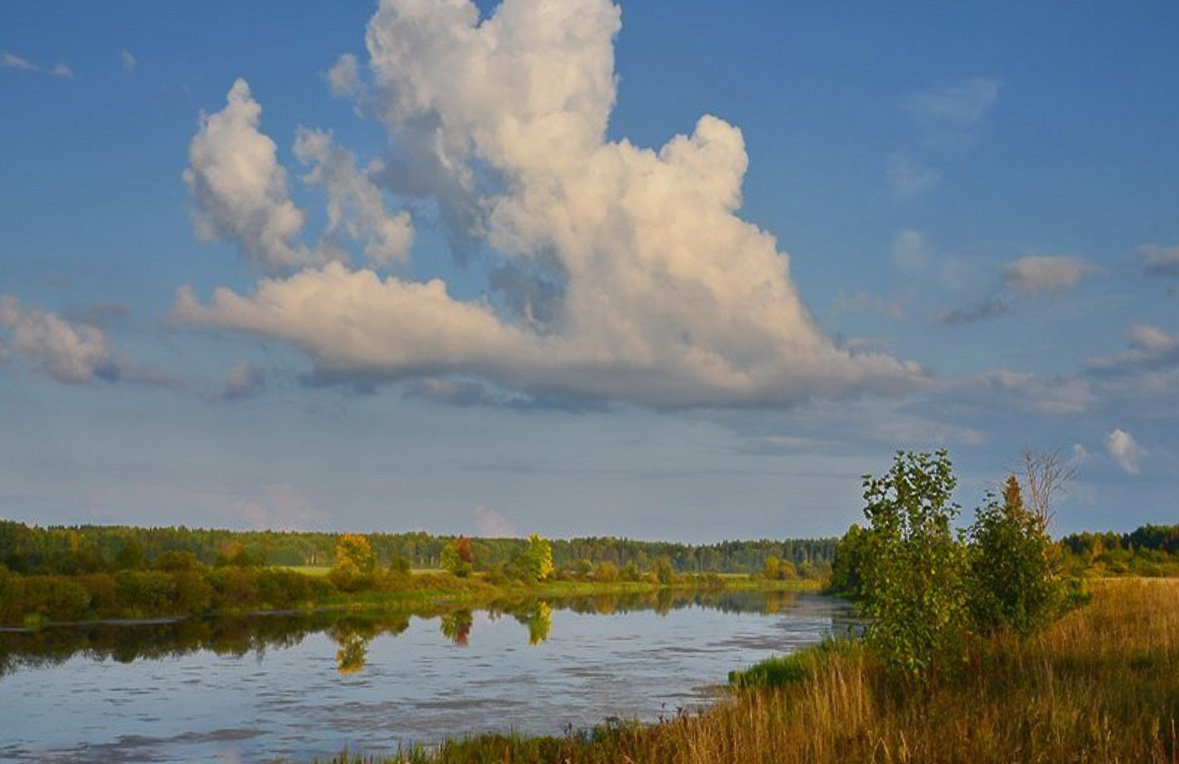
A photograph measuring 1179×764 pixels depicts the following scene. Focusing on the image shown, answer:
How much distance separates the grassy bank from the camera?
1236 centimetres

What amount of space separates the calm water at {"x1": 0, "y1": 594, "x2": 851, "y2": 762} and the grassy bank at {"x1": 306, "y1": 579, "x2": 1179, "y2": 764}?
7.43m

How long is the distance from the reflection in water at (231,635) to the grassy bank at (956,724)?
15.8 m

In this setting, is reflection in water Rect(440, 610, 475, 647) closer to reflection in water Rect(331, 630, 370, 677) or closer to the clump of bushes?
reflection in water Rect(331, 630, 370, 677)

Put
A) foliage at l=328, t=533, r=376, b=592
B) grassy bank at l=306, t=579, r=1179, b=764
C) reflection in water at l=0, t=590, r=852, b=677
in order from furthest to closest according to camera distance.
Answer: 1. foliage at l=328, t=533, r=376, b=592
2. reflection in water at l=0, t=590, r=852, b=677
3. grassy bank at l=306, t=579, r=1179, b=764

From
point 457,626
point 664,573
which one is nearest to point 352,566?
point 457,626

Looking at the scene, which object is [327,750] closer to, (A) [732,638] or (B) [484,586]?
(A) [732,638]

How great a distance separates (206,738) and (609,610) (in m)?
71.9

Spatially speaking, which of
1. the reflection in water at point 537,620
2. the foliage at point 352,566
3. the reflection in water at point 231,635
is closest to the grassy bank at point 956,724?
the reflection in water at point 231,635

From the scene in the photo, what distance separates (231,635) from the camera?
58875 millimetres

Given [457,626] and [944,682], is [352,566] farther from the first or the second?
[944,682]

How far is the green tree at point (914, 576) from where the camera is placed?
17875 millimetres

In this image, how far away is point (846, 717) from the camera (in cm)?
1500

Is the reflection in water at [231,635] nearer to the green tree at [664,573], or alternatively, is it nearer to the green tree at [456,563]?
the green tree at [456,563]

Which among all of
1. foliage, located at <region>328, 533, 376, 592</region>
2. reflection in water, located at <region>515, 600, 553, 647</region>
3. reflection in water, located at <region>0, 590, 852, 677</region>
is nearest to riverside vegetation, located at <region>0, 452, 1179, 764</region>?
reflection in water, located at <region>0, 590, 852, 677</region>
